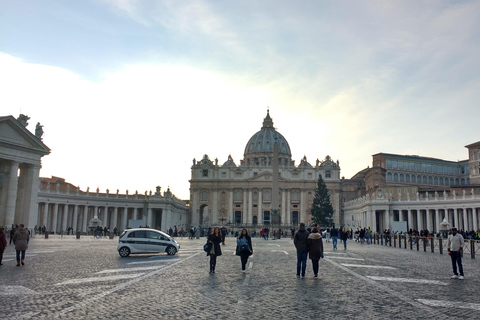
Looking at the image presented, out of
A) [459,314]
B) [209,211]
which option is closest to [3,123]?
[459,314]

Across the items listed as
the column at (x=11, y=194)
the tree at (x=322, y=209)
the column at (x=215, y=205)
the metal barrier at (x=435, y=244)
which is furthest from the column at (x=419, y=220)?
the column at (x=11, y=194)

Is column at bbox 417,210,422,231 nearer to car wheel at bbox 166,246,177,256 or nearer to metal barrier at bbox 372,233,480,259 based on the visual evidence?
metal barrier at bbox 372,233,480,259

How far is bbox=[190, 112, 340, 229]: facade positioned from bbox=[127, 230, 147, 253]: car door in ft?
268

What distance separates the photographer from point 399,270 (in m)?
15.0

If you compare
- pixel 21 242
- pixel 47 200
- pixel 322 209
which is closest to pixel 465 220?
pixel 322 209

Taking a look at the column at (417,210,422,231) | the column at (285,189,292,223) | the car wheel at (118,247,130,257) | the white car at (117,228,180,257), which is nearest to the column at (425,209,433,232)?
the column at (417,210,422,231)

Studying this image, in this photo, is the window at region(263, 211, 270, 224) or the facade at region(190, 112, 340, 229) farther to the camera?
the facade at region(190, 112, 340, 229)

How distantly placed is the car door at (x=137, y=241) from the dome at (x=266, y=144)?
10803cm

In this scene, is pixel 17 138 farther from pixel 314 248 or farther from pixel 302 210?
pixel 302 210

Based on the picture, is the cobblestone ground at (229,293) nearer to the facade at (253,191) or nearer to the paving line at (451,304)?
the paving line at (451,304)

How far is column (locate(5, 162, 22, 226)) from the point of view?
3306 centimetres

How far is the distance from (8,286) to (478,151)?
277 ft

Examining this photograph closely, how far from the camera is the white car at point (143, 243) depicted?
19734 millimetres

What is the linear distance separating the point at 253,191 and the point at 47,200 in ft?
181
